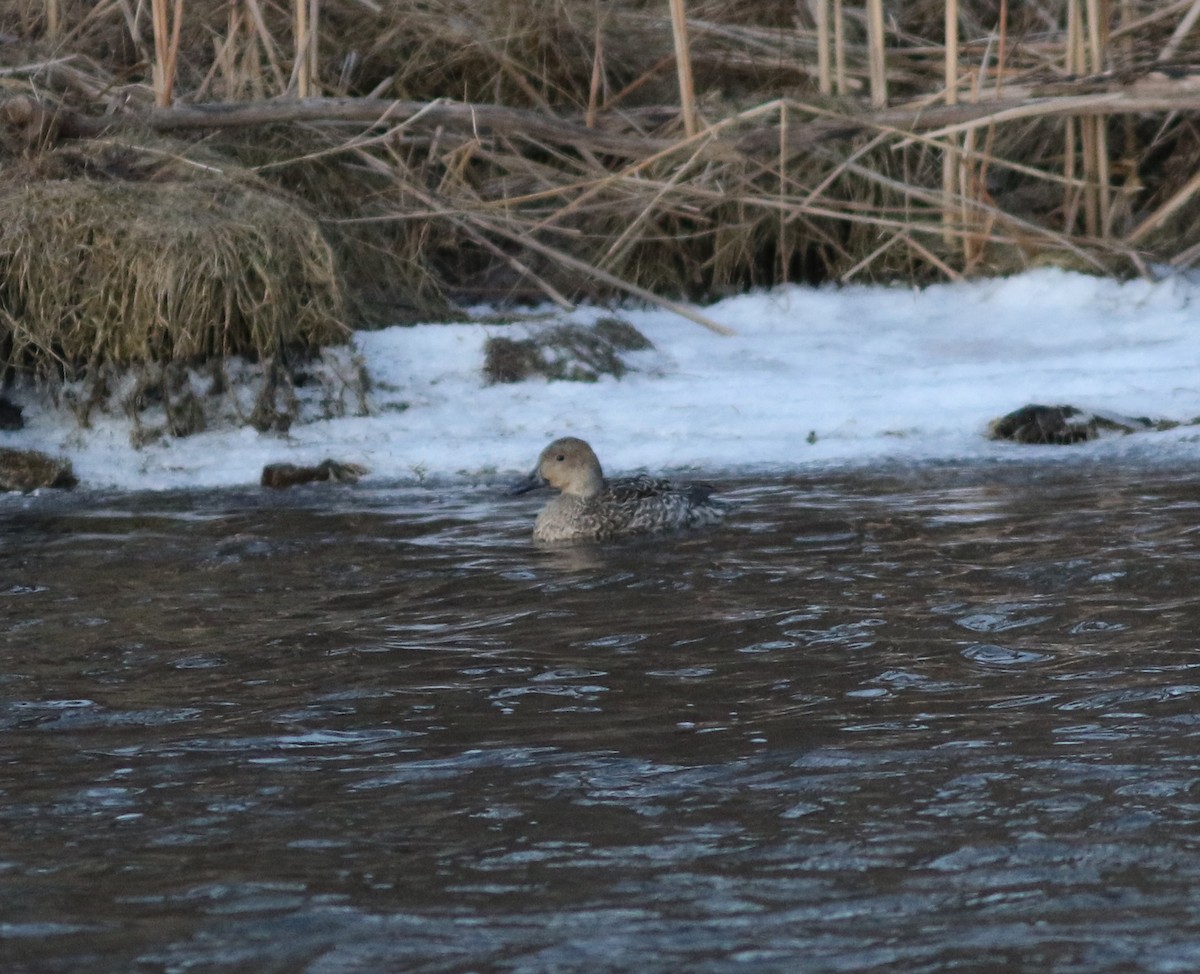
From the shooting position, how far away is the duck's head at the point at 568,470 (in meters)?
7.29

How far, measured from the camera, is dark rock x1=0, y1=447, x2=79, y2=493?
7.87m

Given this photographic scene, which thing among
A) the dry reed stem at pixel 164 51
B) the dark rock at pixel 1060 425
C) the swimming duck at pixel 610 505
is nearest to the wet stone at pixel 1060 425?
the dark rock at pixel 1060 425

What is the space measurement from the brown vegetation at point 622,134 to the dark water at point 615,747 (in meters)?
3.41

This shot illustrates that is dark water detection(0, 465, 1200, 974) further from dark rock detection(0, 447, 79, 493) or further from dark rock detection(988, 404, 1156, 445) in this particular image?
dark rock detection(988, 404, 1156, 445)

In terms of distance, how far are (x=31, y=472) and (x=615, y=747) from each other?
15.0 feet

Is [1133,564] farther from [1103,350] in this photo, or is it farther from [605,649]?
[1103,350]

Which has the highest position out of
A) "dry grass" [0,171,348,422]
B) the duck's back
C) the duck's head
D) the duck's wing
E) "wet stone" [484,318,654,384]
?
"dry grass" [0,171,348,422]

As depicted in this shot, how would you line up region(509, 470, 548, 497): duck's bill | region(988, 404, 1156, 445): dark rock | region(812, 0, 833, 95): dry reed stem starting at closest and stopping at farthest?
1. region(509, 470, 548, 497): duck's bill
2. region(988, 404, 1156, 445): dark rock
3. region(812, 0, 833, 95): dry reed stem

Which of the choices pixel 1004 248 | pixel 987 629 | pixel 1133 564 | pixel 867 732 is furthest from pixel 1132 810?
pixel 1004 248

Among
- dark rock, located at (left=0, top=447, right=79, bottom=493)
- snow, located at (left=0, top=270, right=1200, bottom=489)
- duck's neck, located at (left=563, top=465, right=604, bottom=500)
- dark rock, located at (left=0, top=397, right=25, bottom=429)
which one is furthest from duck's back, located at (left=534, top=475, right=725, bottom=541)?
dark rock, located at (left=0, top=397, right=25, bottom=429)

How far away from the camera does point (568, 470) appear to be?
7293mm

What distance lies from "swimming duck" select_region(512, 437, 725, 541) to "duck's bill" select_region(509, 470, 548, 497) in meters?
0.07

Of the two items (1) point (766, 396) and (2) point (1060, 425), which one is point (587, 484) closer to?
(1) point (766, 396)

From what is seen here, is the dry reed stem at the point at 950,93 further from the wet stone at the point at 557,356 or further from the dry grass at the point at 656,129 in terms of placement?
the wet stone at the point at 557,356
